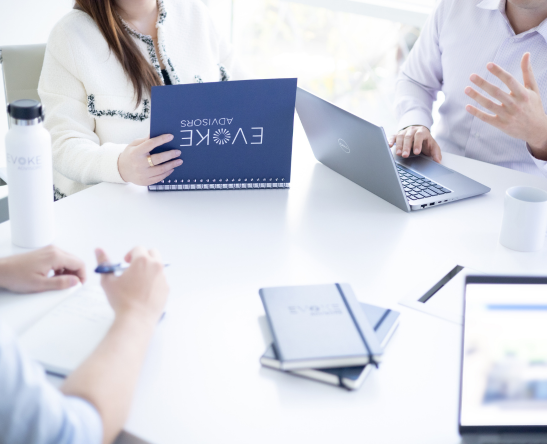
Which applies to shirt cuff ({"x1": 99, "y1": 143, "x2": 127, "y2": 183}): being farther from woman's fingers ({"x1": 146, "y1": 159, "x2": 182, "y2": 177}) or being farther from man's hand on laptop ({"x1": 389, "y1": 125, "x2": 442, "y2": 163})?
man's hand on laptop ({"x1": 389, "y1": 125, "x2": 442, "y2": 163})

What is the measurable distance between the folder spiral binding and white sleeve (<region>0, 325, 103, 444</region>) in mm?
707

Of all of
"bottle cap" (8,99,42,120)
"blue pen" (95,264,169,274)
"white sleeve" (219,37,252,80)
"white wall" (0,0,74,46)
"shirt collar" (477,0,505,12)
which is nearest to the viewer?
"blue pen" (95,264,169,274)

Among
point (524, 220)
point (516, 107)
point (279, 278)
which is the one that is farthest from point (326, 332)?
point (516, 107)

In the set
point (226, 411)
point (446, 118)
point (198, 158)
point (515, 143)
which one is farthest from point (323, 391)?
point (446, 118)

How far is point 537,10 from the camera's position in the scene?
1.58m

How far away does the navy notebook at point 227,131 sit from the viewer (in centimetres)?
113

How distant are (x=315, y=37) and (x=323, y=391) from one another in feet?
10.9

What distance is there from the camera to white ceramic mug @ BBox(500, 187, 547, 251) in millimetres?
1020

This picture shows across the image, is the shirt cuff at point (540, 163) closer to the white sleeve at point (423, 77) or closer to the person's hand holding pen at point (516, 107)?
the person's hand holding pen at point (516, 107)

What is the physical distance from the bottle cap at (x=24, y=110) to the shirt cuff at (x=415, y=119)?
108cm

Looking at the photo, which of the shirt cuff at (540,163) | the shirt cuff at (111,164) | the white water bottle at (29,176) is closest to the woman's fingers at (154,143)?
the shirt cuff at (111,164)

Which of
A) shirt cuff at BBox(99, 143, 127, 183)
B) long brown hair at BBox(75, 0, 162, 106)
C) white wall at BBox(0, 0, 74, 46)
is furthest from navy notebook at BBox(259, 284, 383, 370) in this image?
white wall at BBox(0, 0, 74, 46)

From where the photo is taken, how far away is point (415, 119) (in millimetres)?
1669

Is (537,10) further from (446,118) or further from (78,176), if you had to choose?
(78,176)
